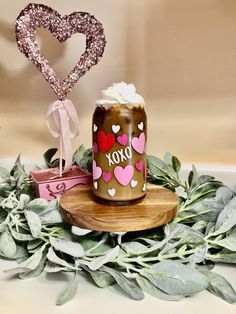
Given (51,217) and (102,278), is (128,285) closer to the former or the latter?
(102,278)

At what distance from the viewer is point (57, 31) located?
753mm

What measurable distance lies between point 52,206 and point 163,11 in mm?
495

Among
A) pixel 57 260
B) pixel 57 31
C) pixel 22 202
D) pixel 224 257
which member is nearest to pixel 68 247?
pixel 57 260

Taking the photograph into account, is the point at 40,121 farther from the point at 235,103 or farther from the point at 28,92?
the point at 235,103

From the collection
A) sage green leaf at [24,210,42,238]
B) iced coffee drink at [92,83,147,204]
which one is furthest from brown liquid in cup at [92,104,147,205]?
sage green leaf at [24,210,42,238]

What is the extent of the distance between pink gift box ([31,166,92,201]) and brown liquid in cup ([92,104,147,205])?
3.9 inches

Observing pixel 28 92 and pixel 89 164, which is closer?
pixel 89 164

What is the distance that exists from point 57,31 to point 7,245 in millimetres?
380

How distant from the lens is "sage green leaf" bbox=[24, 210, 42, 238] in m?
A: 0.63

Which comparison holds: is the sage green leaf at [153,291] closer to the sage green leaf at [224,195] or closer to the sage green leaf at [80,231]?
the sage green leaf at [80,231]

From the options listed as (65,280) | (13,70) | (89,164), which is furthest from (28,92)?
(65,280)

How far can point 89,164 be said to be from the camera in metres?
0.81

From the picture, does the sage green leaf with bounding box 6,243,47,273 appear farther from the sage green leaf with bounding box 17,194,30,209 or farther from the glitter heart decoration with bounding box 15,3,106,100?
the glitter heart decoration with bounding box 15,3,106,100

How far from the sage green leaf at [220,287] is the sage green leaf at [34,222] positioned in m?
0.25
